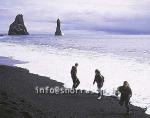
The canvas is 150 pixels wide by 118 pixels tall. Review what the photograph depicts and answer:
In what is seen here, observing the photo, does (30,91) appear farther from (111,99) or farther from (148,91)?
(148,91)

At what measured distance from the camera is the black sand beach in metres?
13.7

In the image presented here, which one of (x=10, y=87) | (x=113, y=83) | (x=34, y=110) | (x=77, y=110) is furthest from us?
(x=113, y=83)

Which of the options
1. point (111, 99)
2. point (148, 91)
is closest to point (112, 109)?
point (111, 99)

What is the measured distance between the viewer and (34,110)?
14.5 metres

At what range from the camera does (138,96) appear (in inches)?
886

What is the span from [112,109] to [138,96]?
5.90 meters

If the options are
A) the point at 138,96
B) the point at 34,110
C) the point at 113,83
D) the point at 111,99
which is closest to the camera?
the point at 34,110

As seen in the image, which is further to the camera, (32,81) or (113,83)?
(113,83)

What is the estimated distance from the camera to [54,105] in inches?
666

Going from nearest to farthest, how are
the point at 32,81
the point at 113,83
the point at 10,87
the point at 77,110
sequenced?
the point at 77,110 → the point at 10,87 → the point at 32,81 → the point at 113,83

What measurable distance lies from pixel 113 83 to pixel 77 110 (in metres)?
12.4

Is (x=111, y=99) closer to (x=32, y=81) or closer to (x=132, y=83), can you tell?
(x=32, y=81)

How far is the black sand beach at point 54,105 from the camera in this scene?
44.9 feet

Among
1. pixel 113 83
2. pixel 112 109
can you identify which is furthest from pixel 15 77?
pixel 112 109
